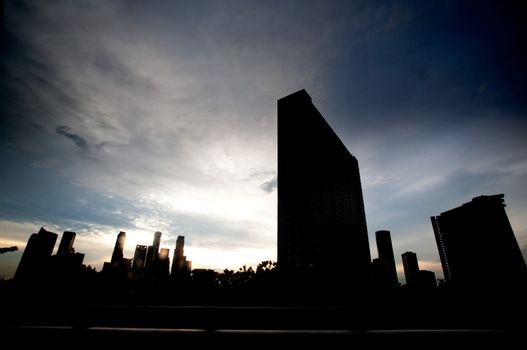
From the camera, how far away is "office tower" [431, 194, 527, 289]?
2975 inches

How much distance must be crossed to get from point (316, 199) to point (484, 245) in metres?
60.0

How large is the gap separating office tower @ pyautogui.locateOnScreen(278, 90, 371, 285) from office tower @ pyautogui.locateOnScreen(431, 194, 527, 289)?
2952 centimetres

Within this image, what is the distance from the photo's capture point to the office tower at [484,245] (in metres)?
75.6

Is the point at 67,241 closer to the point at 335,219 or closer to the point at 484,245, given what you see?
→ the point at 335,219

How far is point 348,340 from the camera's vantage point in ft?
4.83

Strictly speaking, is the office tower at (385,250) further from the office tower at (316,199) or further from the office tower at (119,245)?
the office tower at (119,245)

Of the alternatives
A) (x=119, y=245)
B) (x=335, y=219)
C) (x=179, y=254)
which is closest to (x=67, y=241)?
(x=119, y=245)

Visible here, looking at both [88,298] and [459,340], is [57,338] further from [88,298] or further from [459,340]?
[88,298]

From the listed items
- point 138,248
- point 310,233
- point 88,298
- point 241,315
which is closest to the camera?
point 241,315

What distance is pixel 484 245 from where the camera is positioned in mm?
81062

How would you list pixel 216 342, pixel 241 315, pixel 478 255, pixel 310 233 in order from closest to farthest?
pixel 216 342
pixel 241 315
pixel 310 233
pixel 478 255

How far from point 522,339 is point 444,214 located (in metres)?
114

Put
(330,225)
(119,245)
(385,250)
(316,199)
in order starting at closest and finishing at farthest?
(316,199)
(330,225)
(385,250)
(119,245)

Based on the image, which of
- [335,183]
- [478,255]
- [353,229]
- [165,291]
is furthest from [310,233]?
[478,255]
